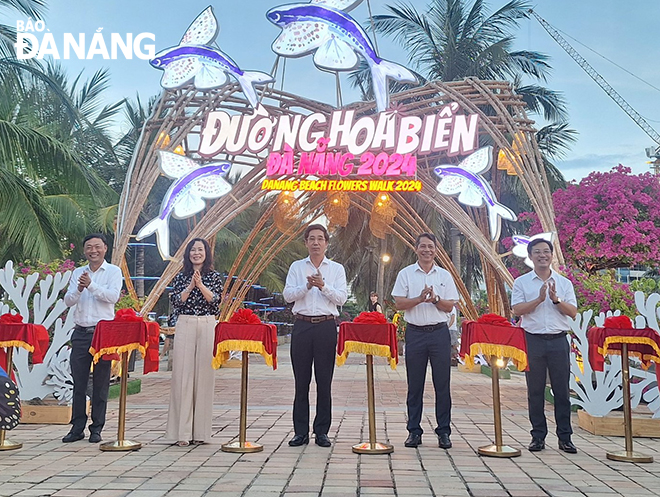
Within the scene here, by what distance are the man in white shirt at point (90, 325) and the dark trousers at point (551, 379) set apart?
332 cm

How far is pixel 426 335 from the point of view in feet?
16.9

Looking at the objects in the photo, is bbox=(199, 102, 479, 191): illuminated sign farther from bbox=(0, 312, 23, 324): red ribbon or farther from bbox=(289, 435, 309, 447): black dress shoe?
bbox=(289, 435, 309, 447): black dress shoe

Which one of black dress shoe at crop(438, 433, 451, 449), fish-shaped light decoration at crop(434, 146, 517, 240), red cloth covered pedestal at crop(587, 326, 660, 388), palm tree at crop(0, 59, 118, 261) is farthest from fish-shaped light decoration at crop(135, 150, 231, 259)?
red cloth covered pedestal at crop(587, 326, 660, 388)

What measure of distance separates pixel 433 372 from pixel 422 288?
0.65 m

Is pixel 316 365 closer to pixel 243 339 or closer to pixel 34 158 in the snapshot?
pixel 243 339

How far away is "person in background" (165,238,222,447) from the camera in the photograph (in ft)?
16.8

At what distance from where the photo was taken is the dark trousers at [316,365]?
5.10 m

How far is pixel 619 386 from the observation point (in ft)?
19.2

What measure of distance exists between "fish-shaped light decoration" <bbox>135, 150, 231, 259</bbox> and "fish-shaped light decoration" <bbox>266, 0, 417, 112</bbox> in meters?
Answer: 2.46

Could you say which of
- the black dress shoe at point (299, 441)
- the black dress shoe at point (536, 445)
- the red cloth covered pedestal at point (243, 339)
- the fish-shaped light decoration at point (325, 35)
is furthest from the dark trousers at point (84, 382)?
the fish-shaped light decoration at point (325, 35)

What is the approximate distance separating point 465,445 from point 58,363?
3801mm

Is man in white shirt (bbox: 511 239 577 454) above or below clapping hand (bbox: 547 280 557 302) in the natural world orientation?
below

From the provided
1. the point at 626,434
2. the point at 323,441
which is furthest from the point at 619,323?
the point at 323,441

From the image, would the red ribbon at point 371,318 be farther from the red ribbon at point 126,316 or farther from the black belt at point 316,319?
the red ribbon at point 126,316
